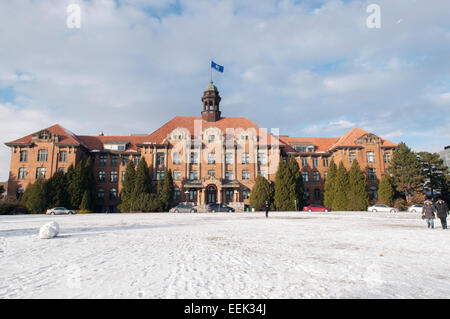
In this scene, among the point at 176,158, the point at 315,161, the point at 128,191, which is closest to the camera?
the point at 128,191

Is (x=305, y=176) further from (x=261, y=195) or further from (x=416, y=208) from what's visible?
(x=416, y=208)

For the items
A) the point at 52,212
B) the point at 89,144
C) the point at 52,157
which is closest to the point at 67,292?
the point at 52,212

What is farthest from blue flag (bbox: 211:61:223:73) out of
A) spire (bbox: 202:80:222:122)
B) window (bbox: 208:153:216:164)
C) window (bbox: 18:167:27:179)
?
window (bbox: 18:167:27:179)

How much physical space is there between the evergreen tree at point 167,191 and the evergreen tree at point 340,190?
25489 mm

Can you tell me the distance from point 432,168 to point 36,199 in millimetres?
61461

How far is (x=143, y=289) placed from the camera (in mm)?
4617

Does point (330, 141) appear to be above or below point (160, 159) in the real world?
above

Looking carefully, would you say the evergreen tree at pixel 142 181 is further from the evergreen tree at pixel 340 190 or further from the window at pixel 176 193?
the evergreen tree at pixel 340 190

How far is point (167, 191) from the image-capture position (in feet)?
140

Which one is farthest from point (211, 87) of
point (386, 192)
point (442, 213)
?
point (442, 213)

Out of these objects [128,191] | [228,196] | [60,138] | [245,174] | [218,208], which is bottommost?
[218,208]

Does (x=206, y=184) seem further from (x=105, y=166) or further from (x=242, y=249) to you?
(x=242, y=249)

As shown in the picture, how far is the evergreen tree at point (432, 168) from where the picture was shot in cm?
4453

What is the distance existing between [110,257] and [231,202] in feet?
125
